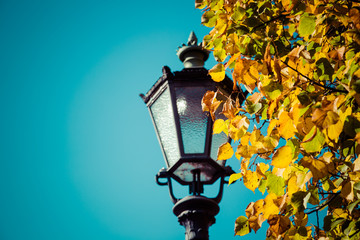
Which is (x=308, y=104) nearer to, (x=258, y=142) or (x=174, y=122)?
(x=258, y=142)

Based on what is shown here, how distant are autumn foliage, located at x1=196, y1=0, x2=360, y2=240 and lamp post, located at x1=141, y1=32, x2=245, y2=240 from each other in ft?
5.01

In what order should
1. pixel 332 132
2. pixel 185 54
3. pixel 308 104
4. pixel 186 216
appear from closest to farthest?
pixel 332 132 → pixel 308 104 → pixel 186 216 → pixel 185 54

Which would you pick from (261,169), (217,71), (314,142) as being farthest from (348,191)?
(217,71)

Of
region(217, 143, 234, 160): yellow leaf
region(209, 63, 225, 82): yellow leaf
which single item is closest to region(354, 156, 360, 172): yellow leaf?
region(217, 143, 234, 160): yellow leaf

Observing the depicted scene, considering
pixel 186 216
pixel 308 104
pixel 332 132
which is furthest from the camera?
pixel 186 216

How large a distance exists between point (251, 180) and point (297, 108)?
1.92 ft

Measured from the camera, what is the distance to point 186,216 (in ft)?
13.4

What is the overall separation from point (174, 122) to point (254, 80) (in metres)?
2.05

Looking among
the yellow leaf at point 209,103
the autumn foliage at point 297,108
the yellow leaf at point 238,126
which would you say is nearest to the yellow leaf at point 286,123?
the autumn foliage at point 297,108

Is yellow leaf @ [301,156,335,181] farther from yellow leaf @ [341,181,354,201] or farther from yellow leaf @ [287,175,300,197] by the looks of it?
yellow leaf @ [287,175,300,197]

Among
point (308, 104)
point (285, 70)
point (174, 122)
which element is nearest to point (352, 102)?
point (308, 104)

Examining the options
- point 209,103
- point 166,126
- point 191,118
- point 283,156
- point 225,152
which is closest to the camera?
point 283,156

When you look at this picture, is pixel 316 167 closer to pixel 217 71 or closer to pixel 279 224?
pixel 279 224

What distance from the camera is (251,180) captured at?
8.33 feet
